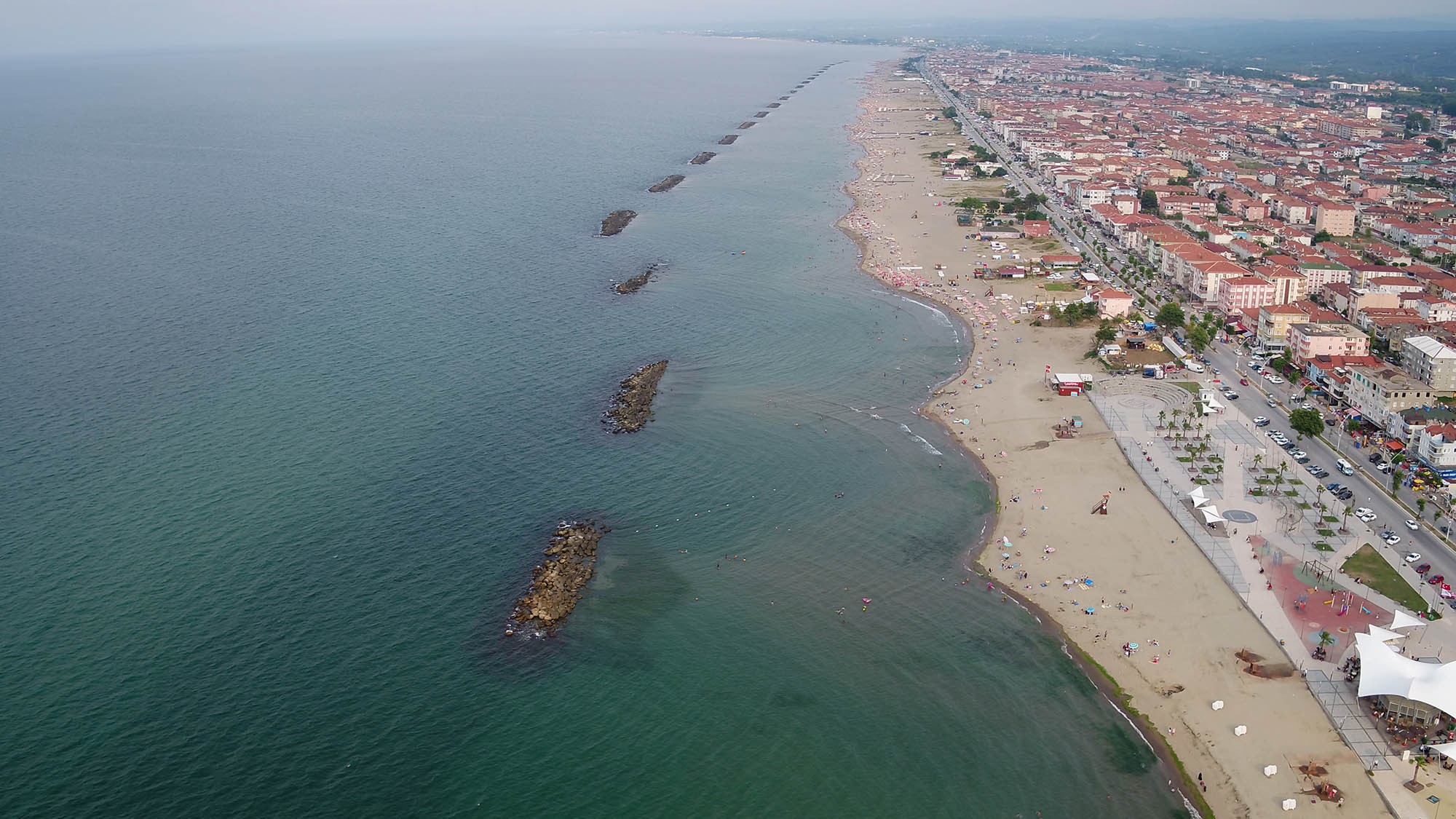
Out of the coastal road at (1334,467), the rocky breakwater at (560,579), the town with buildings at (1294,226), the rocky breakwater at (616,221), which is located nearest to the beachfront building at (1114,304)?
the town with buildings at (1294,226)

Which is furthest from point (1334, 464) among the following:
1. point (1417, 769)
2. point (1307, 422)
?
point (1417, 769)

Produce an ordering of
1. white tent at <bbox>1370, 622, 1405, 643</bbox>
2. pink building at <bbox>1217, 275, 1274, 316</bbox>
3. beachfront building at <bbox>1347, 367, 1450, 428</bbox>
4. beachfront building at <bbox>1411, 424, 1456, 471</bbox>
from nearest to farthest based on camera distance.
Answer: white tent at <bbox>1370, 622, 1405, 643</bbox> → beachfront building at <bbox>1411, 424, 1456, 471</bbox> → beachfront building at <bbox>1347, 367, 1450, 428</bbox> → pink building at <bbox>1217, 275, 1274, 316</bbox>

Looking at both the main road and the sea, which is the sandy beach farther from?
the main road

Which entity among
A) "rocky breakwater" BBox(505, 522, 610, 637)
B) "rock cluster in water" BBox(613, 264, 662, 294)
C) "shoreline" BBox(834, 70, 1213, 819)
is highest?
"rock cluster in water" BBox(613, 264, 662, 294)

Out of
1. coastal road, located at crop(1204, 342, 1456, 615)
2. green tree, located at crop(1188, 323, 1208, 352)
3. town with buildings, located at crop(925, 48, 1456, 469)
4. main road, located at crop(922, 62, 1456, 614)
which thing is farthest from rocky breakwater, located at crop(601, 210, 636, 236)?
coastal road, located at crop(1204, 342, 1456, 615)

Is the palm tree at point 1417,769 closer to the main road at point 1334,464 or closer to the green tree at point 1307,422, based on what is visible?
the main road at point 1334,464

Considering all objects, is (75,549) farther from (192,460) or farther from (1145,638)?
(1145,638)
